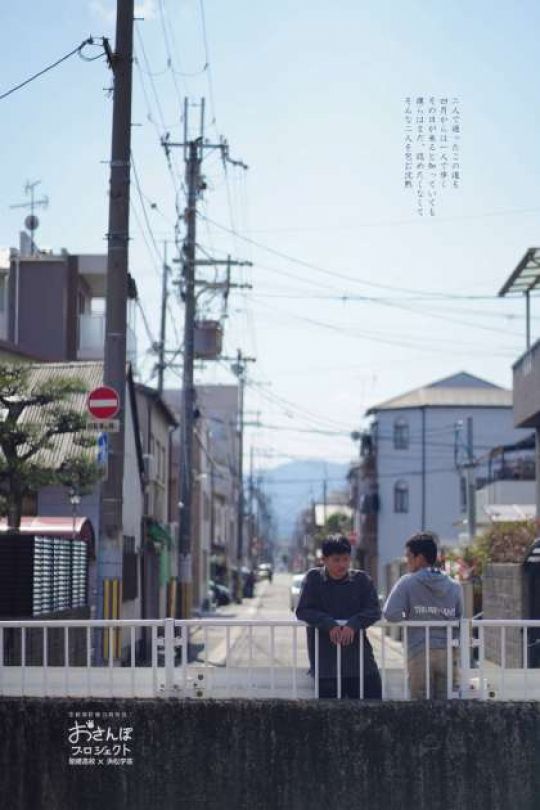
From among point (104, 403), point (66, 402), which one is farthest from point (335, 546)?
point (66, 402)

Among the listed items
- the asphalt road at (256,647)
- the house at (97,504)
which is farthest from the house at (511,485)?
the house at (97,504)

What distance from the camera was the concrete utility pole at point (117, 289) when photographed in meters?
14.2

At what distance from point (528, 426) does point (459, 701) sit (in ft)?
68.7

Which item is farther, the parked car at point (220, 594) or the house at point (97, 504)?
the parked car at point (220, 594)

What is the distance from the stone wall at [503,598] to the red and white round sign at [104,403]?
5.77m

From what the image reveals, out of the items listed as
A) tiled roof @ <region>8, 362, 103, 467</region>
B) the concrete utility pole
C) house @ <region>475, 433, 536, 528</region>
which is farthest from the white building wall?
the concrete utility pole

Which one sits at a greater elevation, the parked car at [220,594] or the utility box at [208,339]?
the utility box at [208,339]

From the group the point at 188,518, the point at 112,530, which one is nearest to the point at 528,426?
the point at 188,518

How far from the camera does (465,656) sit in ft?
27.2

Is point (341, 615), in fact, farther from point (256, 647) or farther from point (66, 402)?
point (66, 402)

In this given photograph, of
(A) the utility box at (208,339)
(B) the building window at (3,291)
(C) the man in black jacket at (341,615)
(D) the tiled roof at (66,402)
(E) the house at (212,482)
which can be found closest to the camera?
(C) the man in black jacket at (341,615)

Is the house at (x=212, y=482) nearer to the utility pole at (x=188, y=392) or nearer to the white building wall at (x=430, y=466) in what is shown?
the white building wall at (x=430, y=466)

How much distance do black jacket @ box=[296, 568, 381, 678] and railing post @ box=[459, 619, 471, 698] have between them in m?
0.56

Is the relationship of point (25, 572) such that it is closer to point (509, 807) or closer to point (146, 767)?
point (146, 767)
